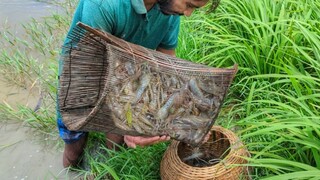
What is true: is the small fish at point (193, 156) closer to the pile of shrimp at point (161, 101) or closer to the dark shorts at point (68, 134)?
the pile of shrimp at point (161, 101)

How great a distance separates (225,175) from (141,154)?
1.83 feet

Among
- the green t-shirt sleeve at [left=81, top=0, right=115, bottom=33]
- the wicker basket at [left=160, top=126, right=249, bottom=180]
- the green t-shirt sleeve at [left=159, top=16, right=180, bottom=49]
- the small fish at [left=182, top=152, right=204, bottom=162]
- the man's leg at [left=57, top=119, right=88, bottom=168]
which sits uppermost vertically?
the green t-shirt sleeve at [left=81, top=0, right=115, bottom=33]

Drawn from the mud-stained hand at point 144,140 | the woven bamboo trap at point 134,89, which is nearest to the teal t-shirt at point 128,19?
the woven bamboo trap at point 134,89

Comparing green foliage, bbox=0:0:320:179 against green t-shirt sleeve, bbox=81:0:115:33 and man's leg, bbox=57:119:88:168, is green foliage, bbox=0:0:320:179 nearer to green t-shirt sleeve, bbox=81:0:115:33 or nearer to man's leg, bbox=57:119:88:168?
man's leg, bbox=57:119:88:168

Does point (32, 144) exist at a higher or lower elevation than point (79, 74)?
lower

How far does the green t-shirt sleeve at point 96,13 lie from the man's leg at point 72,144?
29.5 inches

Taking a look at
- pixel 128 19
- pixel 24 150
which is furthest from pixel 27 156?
pixel 128 19

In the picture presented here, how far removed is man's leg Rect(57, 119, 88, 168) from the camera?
2.43m

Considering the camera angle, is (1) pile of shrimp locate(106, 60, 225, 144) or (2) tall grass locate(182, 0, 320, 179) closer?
(1) pile of shrimp locate(106, 60, 225, 144)

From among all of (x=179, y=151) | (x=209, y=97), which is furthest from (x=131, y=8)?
(x=179, y=151)

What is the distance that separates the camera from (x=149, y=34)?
2.18m

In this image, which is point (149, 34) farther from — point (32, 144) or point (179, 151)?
point (32, 144)

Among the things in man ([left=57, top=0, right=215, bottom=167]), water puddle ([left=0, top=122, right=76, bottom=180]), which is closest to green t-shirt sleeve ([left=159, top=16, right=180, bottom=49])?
man ([left=57, top=0, right=215, bottom=167])

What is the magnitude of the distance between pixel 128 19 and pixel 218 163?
75 cm
